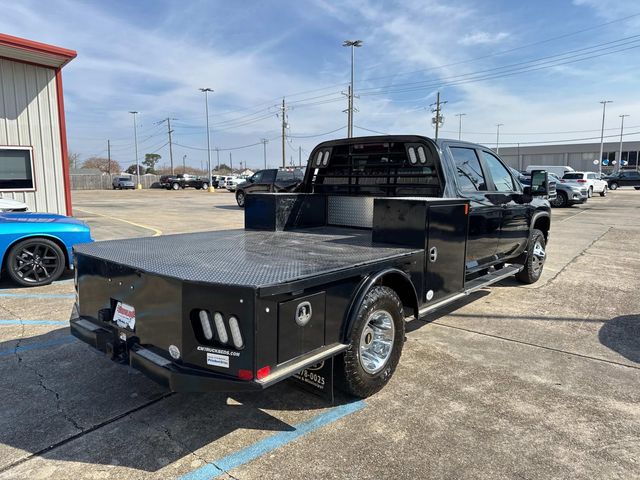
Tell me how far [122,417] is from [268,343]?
141 cm

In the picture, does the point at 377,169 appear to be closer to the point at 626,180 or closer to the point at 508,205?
the point at 508,205

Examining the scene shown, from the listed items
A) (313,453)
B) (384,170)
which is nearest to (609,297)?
(384,170)

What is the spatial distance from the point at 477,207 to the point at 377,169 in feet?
3.88

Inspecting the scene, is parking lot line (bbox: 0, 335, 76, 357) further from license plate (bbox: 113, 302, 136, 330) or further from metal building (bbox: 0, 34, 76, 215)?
metal building (bbox: 0, 34, 76, 215)

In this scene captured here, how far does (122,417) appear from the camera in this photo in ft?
10.4

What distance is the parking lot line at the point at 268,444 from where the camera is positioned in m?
2.60

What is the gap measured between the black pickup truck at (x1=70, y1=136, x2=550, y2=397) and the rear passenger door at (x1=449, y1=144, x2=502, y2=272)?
0.07 ft

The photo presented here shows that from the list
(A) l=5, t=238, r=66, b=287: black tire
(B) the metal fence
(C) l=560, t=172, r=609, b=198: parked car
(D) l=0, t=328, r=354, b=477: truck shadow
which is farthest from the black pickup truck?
(B) the metal fence

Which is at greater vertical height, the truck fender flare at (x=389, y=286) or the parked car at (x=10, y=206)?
the parked car at (x=10, y=206)

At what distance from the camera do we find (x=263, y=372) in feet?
8.25

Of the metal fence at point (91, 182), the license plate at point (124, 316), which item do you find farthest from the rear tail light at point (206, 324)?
the metal fence at point (91, 182)

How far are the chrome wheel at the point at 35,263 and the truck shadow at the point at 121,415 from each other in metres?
2.72

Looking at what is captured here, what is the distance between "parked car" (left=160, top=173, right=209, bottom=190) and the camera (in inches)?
1885

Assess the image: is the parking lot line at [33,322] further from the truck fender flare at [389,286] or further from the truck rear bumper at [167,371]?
the truck fender flare at [389,286]
